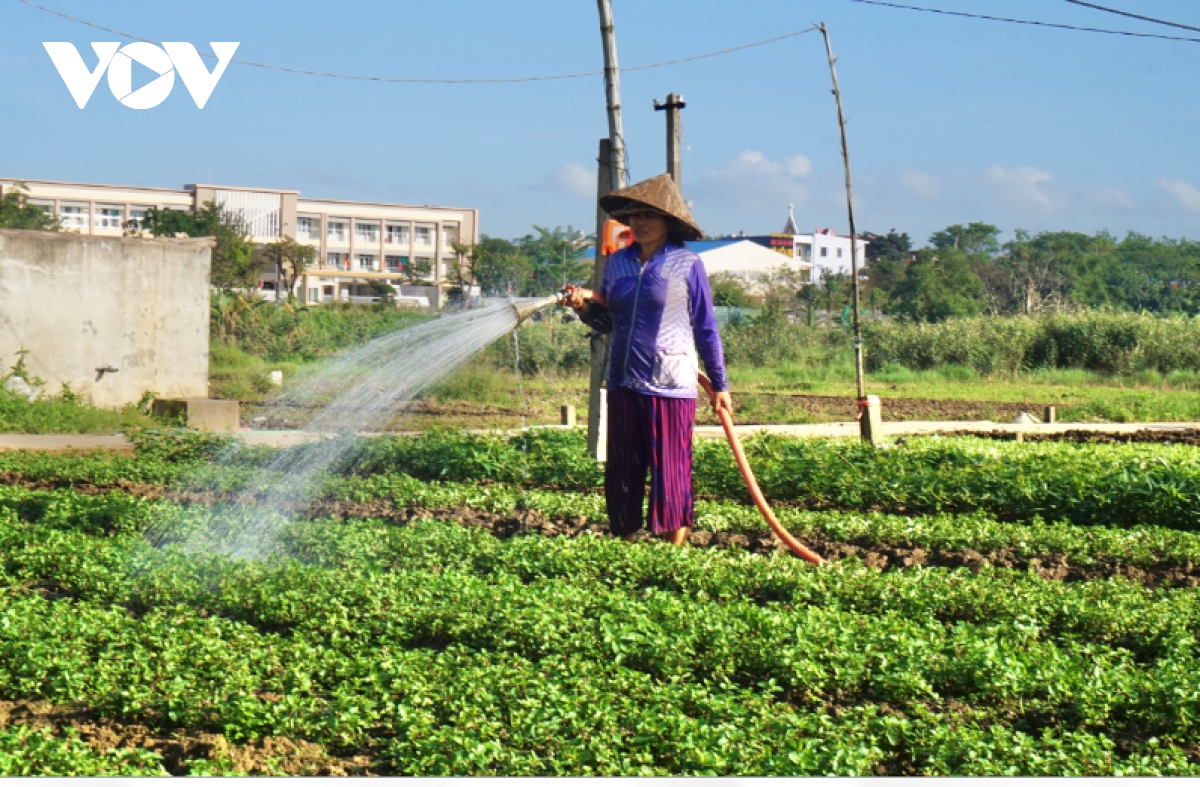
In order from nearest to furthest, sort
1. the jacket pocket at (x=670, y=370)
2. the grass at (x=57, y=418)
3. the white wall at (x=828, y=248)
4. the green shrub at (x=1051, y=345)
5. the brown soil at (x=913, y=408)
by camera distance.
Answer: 1. the jacket pocket at (x=670, y=370)
2. the grass at (x=57, y=418)
3. the brown soil at (x=913, y=408)
4. the green shrub at (x=1051, y=345)
5. the white wall at (x=828, y=248)

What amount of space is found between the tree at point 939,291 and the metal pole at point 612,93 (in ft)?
108

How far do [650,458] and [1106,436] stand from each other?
942 cm

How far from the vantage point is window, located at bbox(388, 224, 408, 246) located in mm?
91562

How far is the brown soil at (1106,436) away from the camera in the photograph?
13695mm

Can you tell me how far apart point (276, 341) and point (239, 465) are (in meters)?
13.6

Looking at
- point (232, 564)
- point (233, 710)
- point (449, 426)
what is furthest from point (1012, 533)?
point (449, 426)

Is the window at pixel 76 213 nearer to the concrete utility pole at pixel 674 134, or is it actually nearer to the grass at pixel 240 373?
the grass at pixel 240 373

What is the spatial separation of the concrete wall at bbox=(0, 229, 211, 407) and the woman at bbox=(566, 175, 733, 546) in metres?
9.26

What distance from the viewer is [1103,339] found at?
25766mm

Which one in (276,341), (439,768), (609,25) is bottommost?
(439,768)

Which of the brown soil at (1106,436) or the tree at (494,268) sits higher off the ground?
the tree at (494,268)

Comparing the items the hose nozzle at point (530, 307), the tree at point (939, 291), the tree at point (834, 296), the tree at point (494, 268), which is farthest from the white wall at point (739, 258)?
the hose nozzle at point (530, 307)

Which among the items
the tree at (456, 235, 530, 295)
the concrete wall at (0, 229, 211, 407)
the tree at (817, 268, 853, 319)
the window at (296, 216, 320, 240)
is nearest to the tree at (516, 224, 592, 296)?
the tree at (456, 235, 530, 295)

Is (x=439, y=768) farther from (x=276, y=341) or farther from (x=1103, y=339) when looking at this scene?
(x=1103, y=339)
